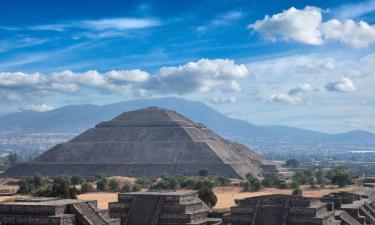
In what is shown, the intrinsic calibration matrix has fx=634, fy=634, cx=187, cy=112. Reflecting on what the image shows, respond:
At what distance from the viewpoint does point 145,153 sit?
149 m

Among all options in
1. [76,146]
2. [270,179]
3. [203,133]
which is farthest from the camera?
[203,133]

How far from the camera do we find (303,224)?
4688 cm

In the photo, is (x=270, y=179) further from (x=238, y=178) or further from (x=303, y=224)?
(x=303, y=224)

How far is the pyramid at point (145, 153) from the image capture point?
140125 mm

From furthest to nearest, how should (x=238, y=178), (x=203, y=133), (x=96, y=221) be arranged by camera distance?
1. (x=203, y=133)
2. (x=238, y=178)
3. (x=96, y=221)

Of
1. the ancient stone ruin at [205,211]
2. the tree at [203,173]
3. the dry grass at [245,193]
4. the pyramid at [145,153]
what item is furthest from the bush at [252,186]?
the ancient stone ruin at [205,211]

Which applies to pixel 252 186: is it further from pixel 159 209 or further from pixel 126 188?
pixel 159 209

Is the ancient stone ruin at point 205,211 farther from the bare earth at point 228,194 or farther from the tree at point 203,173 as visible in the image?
the tree at point 203,173

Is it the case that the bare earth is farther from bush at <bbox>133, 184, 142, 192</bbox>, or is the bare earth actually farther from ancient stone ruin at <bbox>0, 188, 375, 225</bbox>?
ancient stone ruin at <bbox>0, 188, 375, 225</bbox>

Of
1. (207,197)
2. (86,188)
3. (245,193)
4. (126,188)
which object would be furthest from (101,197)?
(207,197)

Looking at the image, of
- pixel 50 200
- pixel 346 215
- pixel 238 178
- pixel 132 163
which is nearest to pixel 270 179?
pixel 238 178

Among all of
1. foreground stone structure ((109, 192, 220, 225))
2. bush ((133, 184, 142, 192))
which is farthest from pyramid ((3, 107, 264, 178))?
foreground stone structure ((109, 192, 220, 225))

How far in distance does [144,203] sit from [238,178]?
8630 cm

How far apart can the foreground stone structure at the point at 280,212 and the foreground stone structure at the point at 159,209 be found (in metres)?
2.38
